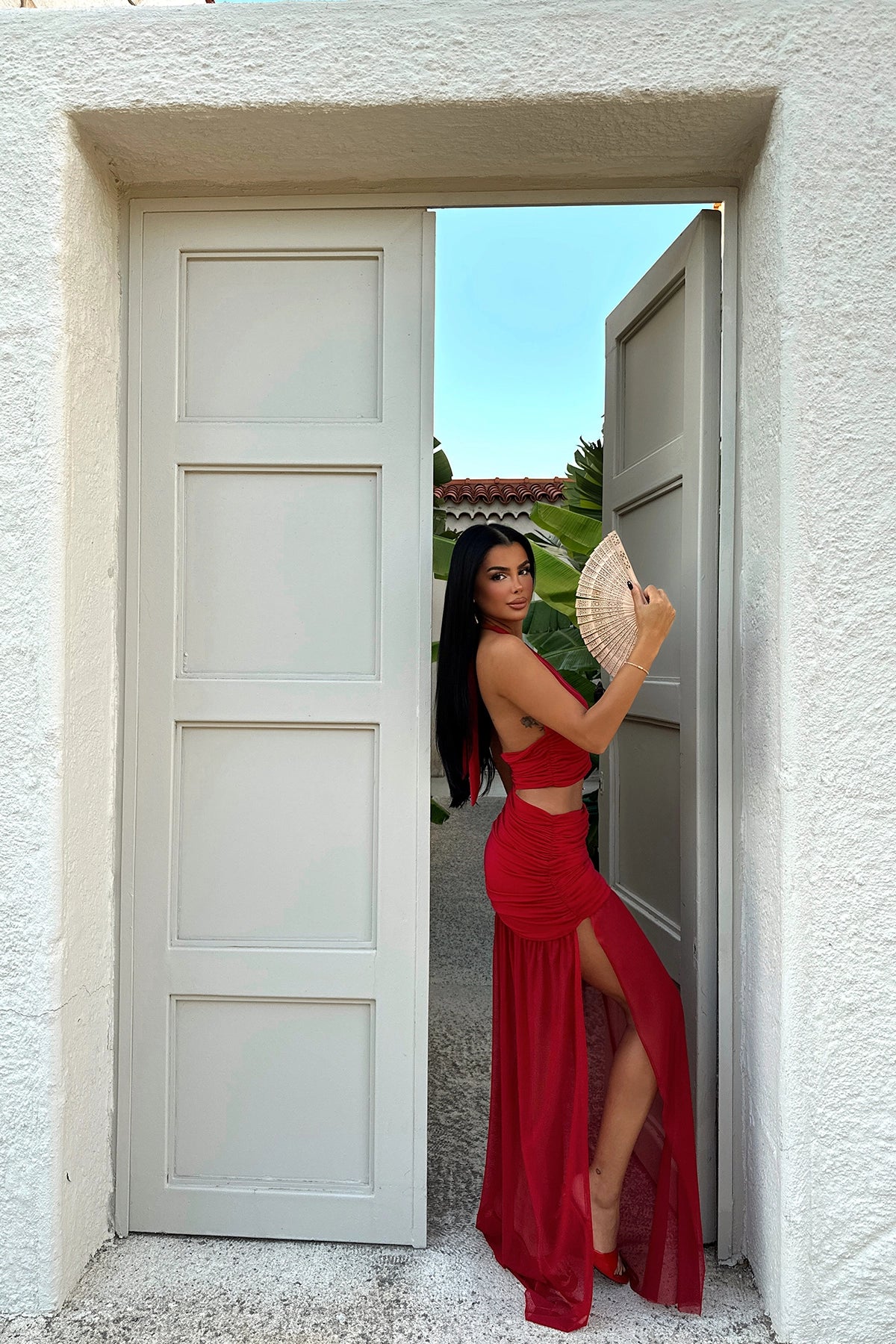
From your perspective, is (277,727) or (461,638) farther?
(277,727)

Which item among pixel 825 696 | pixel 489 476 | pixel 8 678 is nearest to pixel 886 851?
pixel 825 696

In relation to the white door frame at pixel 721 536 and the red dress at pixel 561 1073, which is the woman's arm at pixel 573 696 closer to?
the red dress at pixel 561 1073

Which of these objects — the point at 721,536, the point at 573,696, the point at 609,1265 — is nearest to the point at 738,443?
the point at 721,536

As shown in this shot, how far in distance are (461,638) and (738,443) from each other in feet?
3.02

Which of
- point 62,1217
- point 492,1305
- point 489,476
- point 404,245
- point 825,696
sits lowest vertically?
point 492,1305

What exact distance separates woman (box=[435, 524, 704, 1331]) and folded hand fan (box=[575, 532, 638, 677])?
0.04 m

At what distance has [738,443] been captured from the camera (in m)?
2.46

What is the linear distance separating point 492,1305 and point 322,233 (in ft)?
9.42

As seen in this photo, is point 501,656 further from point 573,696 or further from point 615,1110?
point 615,1110

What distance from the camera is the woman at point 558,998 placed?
224 cm

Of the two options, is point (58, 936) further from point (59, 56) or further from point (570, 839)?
point (59, 56)

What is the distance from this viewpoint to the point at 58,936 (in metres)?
2.27

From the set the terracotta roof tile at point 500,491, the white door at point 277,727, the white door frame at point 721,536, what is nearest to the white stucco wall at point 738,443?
the white door frame at point 721,536

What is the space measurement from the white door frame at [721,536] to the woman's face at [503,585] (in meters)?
0.56
